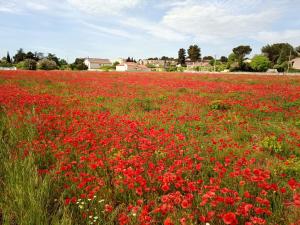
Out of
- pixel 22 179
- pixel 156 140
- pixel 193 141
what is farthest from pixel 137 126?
pixel 22 179

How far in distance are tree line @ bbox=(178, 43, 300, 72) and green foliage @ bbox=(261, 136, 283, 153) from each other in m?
71.3

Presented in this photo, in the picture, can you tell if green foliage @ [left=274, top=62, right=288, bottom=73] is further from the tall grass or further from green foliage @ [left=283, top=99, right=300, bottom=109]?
the tall grass

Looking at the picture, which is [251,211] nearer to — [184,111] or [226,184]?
[226,184]

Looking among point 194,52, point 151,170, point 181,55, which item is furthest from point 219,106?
point 181,55

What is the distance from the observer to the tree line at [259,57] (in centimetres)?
7300

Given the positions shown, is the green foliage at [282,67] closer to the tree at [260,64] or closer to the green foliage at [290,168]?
the tree at [260,64]

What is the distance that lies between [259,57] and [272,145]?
7870cm

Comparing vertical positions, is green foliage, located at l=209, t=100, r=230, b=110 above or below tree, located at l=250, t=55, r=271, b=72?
below

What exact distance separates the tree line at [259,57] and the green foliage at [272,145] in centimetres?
7132

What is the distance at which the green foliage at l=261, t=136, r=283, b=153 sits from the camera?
4848 mm

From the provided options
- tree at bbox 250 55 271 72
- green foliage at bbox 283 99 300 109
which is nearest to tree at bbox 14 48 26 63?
tree at bbox 250 55 271 72

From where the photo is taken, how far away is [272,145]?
16.1 ft

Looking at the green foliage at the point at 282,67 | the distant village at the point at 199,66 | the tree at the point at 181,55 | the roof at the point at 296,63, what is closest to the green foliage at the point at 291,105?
the distant village at the point at 199,66

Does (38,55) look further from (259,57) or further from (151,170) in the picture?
(151,170)
